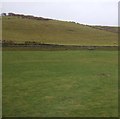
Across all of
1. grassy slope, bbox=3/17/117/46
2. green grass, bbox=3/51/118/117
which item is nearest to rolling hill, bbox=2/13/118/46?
grassy slope, bbox=3/17/117/46

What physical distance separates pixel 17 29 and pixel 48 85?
56.5 meters

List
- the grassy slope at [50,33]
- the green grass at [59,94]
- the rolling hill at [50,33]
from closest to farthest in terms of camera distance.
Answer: the green grass at [59,94] → the rolling hill at [50,33] → the grassy slope at [50,33]

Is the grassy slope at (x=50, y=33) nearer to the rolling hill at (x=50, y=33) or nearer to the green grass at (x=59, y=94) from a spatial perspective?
the rolling hill at (x=50, y=33)

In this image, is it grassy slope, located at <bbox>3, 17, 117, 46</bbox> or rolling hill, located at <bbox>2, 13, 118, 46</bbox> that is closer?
rolling hill, located at <bbox>2, 13, 118, 46</bbox>

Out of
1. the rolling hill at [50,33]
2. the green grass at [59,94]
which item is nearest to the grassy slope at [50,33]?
the rolling hill at [50,33]

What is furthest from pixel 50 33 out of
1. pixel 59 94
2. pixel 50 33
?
pixel 59 94

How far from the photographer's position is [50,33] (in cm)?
7475

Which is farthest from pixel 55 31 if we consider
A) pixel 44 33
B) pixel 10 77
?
pixel 10 77

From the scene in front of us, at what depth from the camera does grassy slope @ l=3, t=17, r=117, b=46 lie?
66000 millimetres

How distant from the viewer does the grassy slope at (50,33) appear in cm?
6600

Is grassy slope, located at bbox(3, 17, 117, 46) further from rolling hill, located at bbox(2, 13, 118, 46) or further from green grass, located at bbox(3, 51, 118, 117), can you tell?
green grass, located at bbox(3, 51, 118, 117)

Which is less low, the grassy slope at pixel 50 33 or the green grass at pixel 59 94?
the grassy slope at pixel 50 33

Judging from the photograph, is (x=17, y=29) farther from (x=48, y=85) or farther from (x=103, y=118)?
(x=103, y=118)

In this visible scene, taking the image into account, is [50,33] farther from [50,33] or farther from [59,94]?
[59,94]
